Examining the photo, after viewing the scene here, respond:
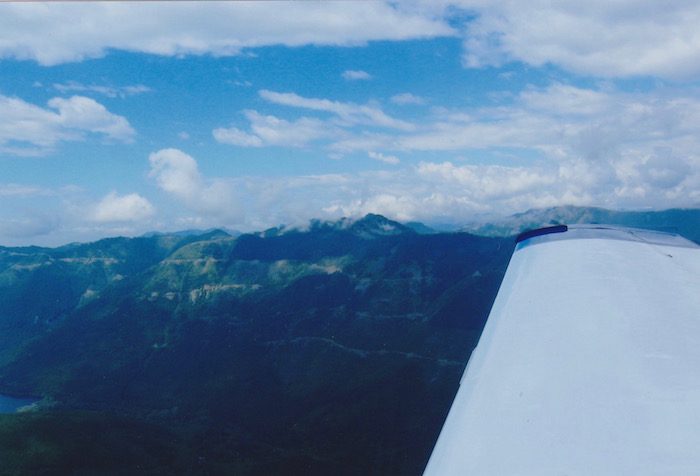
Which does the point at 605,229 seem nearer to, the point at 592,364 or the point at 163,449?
the point at 592,364

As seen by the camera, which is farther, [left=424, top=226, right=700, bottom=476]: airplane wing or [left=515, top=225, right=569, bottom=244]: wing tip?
[left=515, top=225, right=569, bottom=244]: wing tip

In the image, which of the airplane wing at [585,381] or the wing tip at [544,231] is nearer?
the airplane wing at [585,381]

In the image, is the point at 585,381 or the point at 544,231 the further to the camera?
the point at 544,231

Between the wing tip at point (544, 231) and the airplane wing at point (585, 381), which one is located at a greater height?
the wing tip at point (544, 231)

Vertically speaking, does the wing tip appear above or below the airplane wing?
above

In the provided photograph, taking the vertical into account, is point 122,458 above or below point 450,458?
below

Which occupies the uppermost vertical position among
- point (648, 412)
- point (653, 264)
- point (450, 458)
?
point (653, 264)

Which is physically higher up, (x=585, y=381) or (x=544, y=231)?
(x=544, y=231)

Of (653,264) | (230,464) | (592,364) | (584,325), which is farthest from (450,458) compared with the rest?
(230,464)
